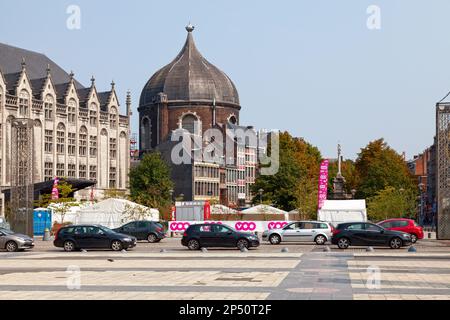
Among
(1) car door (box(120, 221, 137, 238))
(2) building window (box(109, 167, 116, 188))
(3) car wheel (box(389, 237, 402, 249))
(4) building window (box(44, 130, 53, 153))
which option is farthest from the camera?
(2) building window (box(109, 167, 116, 188))

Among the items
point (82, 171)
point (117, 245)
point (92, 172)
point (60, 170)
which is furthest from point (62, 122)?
point (117, 245)

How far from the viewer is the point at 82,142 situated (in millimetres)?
101688

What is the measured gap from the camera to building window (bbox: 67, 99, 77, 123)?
99.8 meters

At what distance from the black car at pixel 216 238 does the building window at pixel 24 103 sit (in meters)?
57.1

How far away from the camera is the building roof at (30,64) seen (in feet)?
322

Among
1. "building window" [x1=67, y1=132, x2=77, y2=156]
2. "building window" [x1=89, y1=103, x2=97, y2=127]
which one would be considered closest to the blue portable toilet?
"building window" [x1=67, y1=132, x2=77, y2=156]

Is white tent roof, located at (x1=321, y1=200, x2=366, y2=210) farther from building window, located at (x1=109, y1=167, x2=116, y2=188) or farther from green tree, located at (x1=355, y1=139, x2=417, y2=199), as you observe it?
building window, located at (x1=109, y1=167, x2=116, y2=188)

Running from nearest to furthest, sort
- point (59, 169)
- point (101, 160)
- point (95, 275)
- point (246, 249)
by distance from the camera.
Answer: point (95, 275)
point (246, 249)
point (59, 169)
point (101, 160)

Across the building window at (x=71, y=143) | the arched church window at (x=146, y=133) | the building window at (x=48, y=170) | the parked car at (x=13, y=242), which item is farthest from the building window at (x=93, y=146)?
the parked car at (x=13, y=242)

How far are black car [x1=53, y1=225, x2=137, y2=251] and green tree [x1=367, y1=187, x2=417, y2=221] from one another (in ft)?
150
